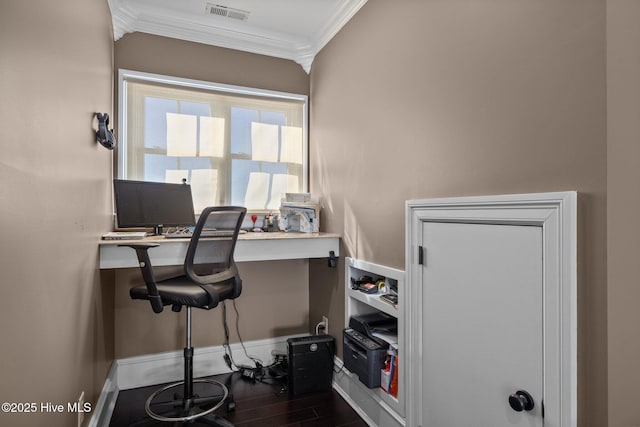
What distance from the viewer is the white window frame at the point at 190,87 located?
257 cm

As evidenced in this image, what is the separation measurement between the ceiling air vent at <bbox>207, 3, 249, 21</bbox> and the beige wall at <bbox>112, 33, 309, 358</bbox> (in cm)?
31

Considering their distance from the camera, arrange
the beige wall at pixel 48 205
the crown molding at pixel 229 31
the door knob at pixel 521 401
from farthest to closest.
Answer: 1. the crown molding at pixel 229 31
2. the door knob at pixel 521 401
3. the beige wall at pixel 48 205

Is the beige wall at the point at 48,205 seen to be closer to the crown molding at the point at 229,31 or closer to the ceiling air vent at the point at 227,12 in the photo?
the crown molding at the point at 229,31

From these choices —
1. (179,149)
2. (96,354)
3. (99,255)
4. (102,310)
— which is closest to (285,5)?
(179,149)

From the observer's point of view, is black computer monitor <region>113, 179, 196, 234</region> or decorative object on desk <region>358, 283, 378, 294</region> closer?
decorative object on desk <region>358, 283, 378, 294</region>

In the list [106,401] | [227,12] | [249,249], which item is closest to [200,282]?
[249,249]

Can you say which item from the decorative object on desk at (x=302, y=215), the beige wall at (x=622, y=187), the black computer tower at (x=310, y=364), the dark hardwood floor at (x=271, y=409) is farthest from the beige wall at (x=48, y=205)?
the beige wall at (x=622, y=187)

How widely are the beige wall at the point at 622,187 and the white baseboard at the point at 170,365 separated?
95.2 inches

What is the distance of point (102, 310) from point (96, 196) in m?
0.71

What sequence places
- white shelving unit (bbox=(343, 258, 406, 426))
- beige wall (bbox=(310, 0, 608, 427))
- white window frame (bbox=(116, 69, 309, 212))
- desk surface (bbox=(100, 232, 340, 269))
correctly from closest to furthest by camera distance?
1. beige wall (bbox=(310, 0, 608, 427))
2. white shelving unit (bbox=(343, 258, 406, 426))
3. desk surface (bbox=(100, 232, 340, 269))
4. white window frame (bbox=(116, 69, 309, 212))

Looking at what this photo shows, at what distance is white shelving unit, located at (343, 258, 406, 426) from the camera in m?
1.80

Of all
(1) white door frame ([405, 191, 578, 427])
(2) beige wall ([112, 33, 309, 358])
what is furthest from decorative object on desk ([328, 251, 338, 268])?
(1) white door frame ([405, 191, 578, 427])

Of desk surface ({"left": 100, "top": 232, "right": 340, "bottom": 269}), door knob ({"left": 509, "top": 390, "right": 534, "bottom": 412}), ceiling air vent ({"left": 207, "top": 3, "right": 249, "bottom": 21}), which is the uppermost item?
ceiling air vent ({"left": 207, "top": 3, "right": 249, "bottom": 21})

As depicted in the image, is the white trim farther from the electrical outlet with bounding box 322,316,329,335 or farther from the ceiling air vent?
the ceiling air vent
